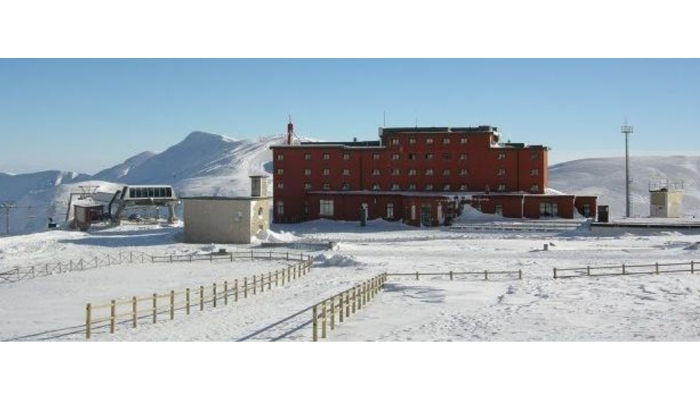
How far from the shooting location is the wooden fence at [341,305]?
737 inches

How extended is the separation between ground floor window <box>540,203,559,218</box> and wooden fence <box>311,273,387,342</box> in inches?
1362

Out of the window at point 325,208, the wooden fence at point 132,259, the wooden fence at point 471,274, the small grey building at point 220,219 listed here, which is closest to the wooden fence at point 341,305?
the wooden fence at point 471,274

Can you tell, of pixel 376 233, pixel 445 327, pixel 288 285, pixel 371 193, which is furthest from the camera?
pixel 371 193

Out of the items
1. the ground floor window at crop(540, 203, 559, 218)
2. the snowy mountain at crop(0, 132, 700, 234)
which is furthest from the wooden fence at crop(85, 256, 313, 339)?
the snowy mountain at crop(0, 132, 700, 234)

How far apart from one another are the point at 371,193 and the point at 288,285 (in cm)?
3344

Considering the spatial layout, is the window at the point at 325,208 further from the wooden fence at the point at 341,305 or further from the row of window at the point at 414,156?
the wooden fence at the point at 341,305

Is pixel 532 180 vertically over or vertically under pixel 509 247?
over

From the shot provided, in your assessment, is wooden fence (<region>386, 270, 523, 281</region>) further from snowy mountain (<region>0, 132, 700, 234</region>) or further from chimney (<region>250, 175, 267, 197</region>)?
snowy mountain (<region>0, 132, 700, 234</region>)

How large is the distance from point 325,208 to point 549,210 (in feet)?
65.2

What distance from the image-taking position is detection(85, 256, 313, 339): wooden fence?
20.8 meters

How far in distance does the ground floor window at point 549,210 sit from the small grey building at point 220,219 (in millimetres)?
25756

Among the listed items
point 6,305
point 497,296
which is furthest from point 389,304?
point 6,305

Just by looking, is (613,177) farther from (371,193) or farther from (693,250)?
(693,250)

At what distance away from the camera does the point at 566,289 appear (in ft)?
92.8
